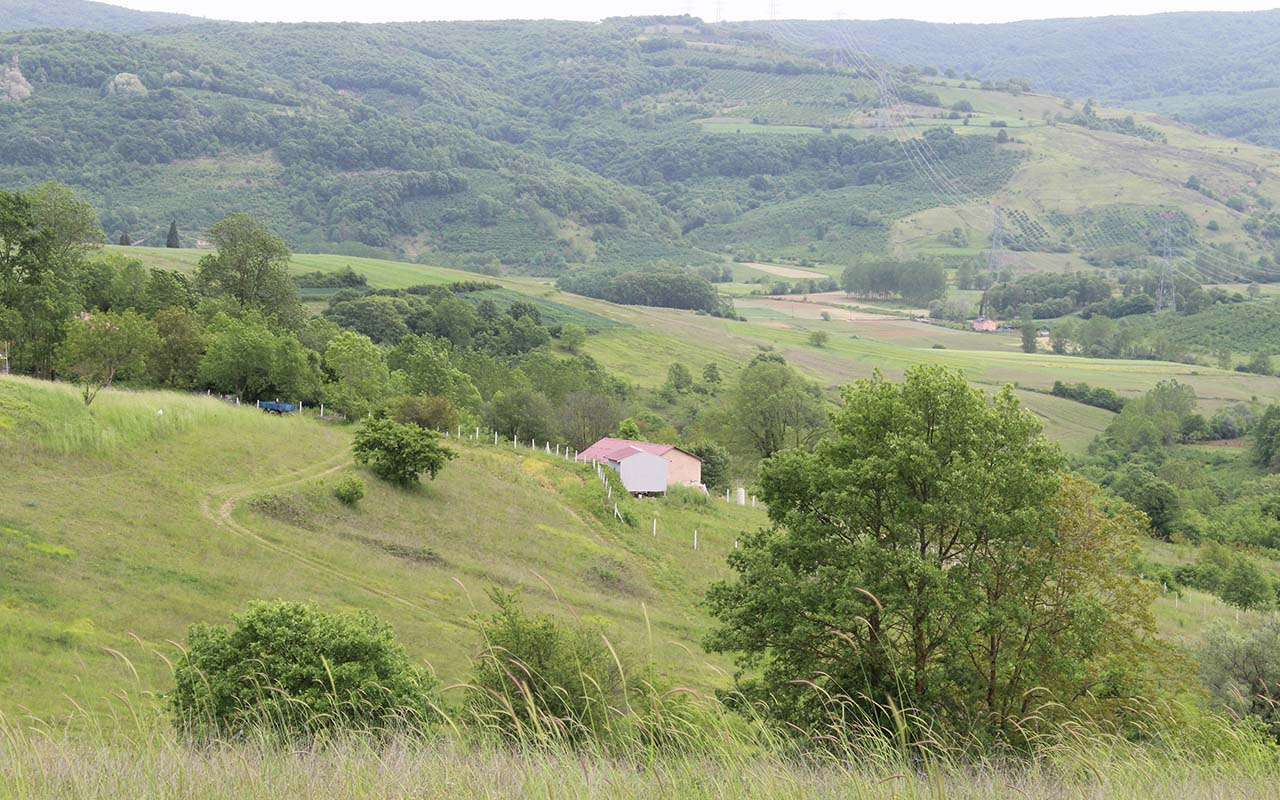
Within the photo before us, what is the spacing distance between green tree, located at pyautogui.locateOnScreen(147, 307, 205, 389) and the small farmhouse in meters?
19.9

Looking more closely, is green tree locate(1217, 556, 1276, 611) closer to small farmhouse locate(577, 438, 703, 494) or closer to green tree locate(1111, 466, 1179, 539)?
green tree locate(1111, 466, 1179, 539)

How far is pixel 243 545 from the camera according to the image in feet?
94.9

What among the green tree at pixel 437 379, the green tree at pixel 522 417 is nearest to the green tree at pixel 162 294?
the green tree at pixel 437 379

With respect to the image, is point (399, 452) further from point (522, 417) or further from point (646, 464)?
point (522, 417)

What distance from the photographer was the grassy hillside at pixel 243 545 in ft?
71.8

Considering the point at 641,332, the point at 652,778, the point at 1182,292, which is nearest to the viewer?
the point at 652,778

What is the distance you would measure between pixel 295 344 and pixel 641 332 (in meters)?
75.5

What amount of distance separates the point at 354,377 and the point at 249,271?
18823mm

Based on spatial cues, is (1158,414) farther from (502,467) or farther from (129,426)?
(129,426)

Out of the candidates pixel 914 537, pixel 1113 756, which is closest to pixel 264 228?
pixel 914 537

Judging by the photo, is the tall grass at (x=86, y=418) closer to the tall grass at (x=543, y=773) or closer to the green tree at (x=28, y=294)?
the green tree at (x=28, y=294)

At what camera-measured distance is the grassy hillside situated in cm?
2189

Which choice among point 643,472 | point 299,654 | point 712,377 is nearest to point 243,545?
point 299,654

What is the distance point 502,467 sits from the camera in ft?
163
